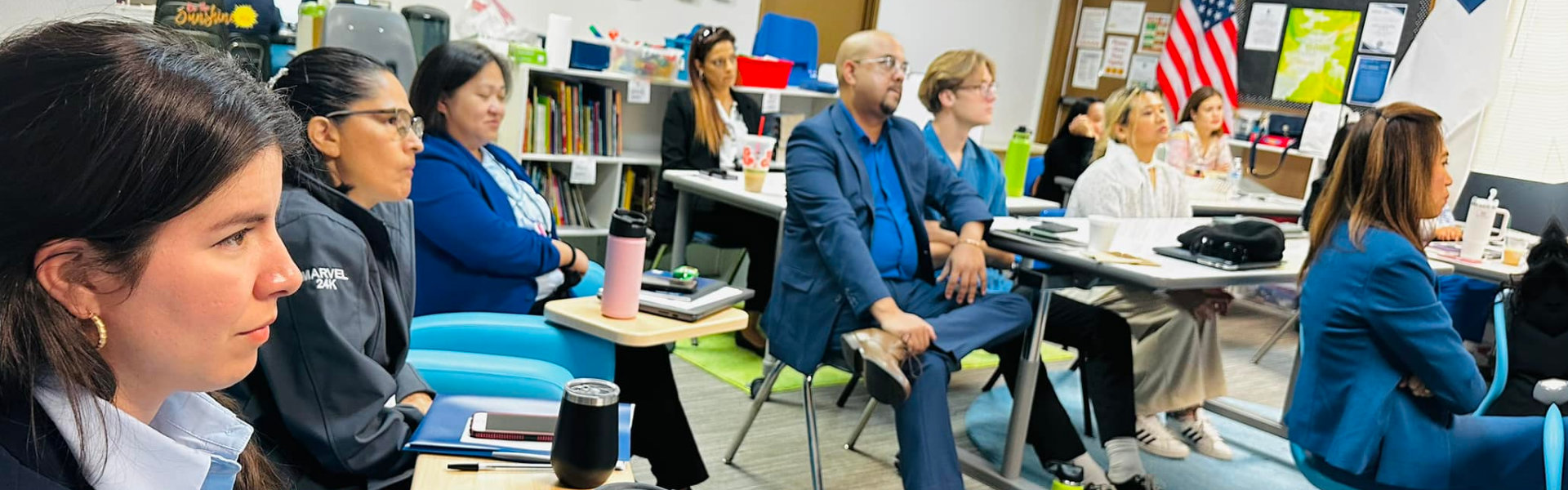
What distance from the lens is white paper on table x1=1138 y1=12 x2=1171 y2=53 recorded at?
→ 7203mm

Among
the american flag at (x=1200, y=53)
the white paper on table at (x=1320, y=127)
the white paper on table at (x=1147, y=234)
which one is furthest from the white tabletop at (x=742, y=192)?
the american flag at (x=1200, y=53)

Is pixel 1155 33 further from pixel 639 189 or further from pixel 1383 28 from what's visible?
pixel 639 189

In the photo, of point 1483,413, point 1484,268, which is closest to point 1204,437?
point 1483,413

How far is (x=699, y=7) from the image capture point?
5648 millimetres

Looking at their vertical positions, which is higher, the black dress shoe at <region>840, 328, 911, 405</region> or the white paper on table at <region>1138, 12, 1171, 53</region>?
the white paper on table at <region>1138, 12, 1171, 53</region>

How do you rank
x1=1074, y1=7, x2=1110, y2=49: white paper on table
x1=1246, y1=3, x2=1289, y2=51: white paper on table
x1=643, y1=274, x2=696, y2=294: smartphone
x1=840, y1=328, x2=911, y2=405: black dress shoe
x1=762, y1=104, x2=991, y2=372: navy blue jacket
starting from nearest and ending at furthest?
x1=643, y1=274, x2=696, y2=294: smartphone → x1=840, y1=328, x2=911, y2=405: black dress shoe → x1=762, y1=104, x2=991, y2=372: navy blue jacket → x1=1246, y1=3, x2=1289, y2=51: white paper on table → x1=1074, y1=7, x2=1110, y2=49: white paper on table

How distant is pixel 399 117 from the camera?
6.16ft

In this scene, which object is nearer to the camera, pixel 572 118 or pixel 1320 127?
pixel 572 118

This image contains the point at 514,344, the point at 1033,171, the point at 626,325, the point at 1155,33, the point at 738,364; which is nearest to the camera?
the point at 626,325

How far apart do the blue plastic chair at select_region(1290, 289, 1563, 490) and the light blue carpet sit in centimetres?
67

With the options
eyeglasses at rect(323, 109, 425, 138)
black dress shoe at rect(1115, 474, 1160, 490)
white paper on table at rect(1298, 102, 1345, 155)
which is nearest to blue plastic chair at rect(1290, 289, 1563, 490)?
black dress shoe at rect(1115, 474, 1160, 490)

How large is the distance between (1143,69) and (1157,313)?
4.30m

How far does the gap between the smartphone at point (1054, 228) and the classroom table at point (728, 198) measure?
2.84 feet

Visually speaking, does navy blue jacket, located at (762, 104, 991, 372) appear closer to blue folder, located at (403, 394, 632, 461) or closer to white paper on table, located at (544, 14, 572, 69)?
blue folder, located at (403, 394, 632, 461)
